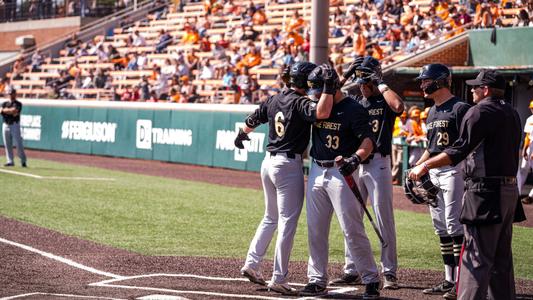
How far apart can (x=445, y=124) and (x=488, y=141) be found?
119 centimetres

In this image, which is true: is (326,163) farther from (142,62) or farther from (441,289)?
(142,62)

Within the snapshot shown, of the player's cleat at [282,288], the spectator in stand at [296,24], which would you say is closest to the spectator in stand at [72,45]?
the spectator in stand at [296,24]

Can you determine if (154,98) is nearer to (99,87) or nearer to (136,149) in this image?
(136,149)

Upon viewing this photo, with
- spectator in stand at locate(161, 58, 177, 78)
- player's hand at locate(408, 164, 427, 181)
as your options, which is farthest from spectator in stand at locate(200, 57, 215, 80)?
player's hand at locate(408, 164, 427, 181)

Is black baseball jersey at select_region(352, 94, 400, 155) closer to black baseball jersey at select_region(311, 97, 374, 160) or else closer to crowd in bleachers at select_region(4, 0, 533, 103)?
black baseball jersey at select_region(311, 97, 374, 160)

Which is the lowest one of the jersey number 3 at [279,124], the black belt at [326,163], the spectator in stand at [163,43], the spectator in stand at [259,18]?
the black belt at [326,163]

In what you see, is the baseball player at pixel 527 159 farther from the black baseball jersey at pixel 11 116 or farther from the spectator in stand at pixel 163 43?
the spectator in stand at pixel 163 43

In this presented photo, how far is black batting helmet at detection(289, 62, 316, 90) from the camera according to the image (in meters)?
8.59

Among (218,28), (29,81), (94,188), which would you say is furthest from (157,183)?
(29,81)

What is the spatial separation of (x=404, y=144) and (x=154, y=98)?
1144 cm

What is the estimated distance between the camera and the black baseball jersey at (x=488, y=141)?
7066mm

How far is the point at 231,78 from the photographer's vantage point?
89.7ft

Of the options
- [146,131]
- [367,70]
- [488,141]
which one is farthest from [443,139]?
[146,131]

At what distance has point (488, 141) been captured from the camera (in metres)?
7.15
